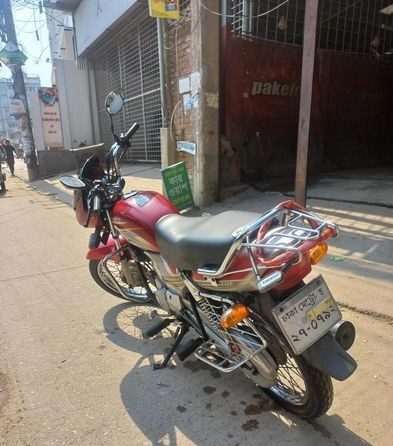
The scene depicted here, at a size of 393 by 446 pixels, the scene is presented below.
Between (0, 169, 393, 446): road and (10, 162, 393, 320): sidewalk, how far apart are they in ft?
0.56

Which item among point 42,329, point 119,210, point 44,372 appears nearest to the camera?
point 44,372

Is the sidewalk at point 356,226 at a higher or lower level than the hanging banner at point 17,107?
lower

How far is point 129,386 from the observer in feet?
7.66

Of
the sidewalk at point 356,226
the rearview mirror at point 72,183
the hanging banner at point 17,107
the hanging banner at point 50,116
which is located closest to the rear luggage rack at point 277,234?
the rearview mirror at point 72,183

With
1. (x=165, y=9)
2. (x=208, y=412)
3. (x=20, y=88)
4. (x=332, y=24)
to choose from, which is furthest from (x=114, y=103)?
(x=20, y=88)

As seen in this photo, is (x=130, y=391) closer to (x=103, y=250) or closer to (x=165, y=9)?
(x=103, y=250)

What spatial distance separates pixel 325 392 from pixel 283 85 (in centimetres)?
680

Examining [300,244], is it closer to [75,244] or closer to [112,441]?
[112,441]

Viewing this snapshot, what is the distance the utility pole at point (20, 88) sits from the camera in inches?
508

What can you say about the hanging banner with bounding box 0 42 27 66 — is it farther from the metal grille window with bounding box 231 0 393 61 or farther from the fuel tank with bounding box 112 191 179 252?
the fuel tank with bounding box 112 191 179 252

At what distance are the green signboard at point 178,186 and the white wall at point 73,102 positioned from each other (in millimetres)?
10433

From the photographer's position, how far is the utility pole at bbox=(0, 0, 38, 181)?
42.3ft

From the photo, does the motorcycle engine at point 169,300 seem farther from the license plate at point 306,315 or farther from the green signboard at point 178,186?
the green signboard at point 178,186

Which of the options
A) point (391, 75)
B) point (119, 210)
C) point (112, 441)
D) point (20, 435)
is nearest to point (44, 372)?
point (20, 435)
